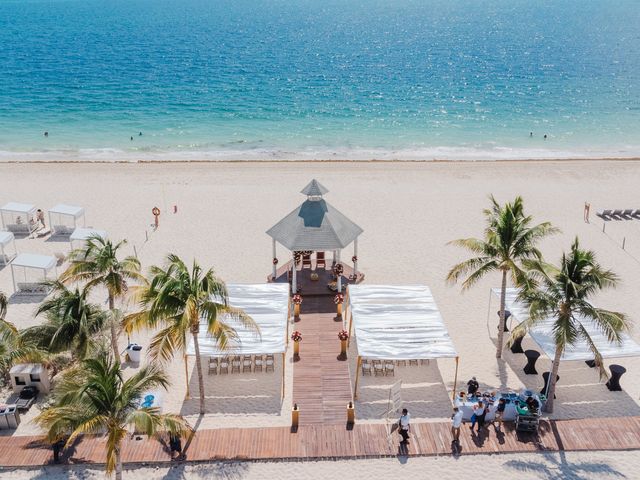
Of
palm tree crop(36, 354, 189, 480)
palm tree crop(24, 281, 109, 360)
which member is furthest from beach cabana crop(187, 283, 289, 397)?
palm tree crop(36, 354, 189, 480)

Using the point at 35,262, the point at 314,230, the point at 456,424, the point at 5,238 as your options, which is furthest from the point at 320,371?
the point at 5,238

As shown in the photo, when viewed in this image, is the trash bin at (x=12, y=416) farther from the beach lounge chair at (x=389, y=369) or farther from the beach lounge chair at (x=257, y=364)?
the beach lounge chair at (x=389, y=369)

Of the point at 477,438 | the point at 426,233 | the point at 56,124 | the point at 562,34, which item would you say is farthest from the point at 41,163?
the point at 562,34

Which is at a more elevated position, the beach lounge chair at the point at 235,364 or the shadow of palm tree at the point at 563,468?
the beach lounge chair at the point at 235,364

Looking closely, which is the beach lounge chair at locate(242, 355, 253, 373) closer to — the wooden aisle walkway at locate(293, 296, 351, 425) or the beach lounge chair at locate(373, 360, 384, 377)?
the wooden aisle walkway at locate(293, 296, 351, 425)

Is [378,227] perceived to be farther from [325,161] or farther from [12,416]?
[12,416]

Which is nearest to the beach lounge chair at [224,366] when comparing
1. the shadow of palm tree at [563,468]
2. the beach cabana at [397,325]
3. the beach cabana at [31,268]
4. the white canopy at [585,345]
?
the beach cabana at [397,325]
